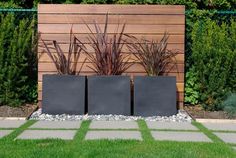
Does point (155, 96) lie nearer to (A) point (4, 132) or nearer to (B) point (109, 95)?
(B) point (109, 95)

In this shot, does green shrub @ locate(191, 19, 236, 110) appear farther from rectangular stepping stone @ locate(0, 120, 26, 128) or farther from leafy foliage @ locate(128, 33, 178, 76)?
rectangular stepping stone @ locate(0, 120, 26, 128)

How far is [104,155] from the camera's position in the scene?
552 cm

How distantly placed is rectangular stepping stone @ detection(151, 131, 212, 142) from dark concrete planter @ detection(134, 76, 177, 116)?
1.45 meters

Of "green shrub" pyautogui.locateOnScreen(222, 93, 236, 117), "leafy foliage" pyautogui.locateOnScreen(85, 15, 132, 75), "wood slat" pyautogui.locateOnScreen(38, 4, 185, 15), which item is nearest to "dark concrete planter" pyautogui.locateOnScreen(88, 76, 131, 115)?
"leafy foliage" pyautogui.locateOnScreen(85, 15, 132, 75)

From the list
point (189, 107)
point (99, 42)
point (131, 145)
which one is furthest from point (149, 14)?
point (131, 145)

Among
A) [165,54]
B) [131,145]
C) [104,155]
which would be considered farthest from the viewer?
[165,54]

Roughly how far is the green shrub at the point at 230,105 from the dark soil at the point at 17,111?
127 inches

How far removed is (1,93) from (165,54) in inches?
114

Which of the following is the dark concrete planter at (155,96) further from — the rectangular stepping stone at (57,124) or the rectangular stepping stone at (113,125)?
the rectangular stepping stone at (57,124)

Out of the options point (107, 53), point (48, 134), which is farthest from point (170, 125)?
point (48, 134)

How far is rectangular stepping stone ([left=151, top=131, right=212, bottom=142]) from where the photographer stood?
6657mm

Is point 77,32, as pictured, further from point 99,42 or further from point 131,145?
point 131,145

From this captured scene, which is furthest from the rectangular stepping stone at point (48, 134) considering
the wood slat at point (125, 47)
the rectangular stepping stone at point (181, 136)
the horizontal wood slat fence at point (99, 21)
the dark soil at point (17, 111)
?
the wood slat at point (125, 47)

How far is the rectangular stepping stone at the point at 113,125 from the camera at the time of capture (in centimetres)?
751
